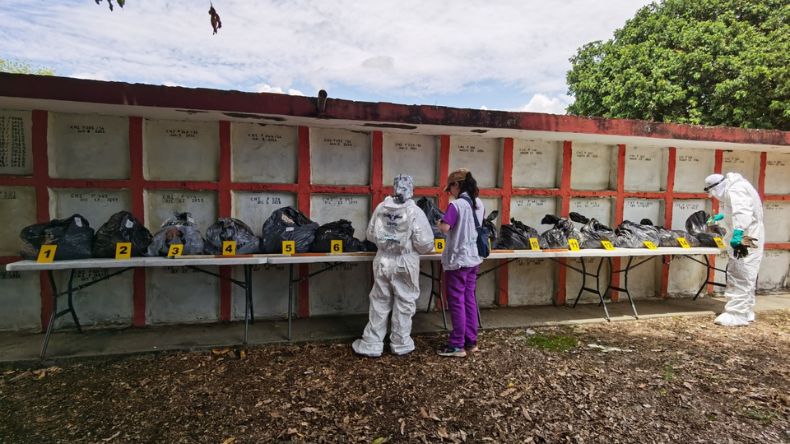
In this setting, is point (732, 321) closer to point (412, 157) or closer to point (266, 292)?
point (412, 157)

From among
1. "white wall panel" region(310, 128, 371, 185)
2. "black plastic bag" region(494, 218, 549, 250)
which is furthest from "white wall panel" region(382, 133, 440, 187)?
"black plastic bag" region(494, 218, 549, 250)

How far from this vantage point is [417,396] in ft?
10.5

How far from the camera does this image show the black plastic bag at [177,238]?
3.92 meters

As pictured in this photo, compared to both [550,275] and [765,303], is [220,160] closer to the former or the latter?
[550,275]

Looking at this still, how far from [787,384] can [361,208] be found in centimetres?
442

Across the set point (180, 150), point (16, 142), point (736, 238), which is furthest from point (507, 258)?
point (16, 142)

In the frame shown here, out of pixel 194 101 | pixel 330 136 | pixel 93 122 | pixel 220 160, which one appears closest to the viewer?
pixel 194 101

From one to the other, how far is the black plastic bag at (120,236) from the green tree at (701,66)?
46.7ft

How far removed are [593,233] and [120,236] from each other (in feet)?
17.3

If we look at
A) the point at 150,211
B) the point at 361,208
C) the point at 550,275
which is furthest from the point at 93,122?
the point at 550,275

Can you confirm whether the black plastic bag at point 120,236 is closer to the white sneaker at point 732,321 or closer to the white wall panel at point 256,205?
the white wall panel at point 256,205

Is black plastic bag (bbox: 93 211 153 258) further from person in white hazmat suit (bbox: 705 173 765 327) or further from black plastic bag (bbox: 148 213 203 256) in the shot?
person in white hazmat suit (bbox: 705 173 765 327)

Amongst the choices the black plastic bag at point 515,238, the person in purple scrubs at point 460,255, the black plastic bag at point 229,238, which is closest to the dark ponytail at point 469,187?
the person in purple scrubs at point 460,255

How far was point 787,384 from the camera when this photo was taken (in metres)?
3.51
